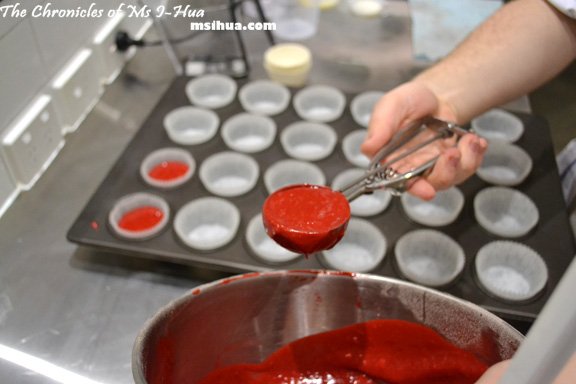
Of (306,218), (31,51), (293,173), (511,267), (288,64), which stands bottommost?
(511,267)

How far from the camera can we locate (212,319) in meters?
0.65

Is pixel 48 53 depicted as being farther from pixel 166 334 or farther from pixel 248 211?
pixel 166 334

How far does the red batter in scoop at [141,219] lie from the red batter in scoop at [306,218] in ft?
1.30

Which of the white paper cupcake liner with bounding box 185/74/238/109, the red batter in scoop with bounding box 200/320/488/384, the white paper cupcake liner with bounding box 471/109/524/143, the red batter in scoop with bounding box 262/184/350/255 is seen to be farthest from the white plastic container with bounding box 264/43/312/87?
the red batter in scoop with bounding box 200/320/488/384

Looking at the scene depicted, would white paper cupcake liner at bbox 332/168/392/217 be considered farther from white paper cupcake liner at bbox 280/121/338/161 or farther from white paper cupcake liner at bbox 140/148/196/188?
white paper cupcake liner at bbox 140/148/196/188

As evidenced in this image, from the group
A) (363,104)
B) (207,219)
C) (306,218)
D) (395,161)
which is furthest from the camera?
(363,104)

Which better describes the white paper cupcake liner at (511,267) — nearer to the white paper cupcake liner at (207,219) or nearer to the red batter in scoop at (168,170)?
the white paper cupcake liner at (207,219)

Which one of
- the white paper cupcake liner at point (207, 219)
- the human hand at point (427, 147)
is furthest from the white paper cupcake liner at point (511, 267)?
the white paper cupcake liner at point (207, 219)

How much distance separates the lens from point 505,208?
1.06m

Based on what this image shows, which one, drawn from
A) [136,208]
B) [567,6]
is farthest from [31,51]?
[567,6]

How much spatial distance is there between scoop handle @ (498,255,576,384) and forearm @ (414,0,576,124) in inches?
31.2

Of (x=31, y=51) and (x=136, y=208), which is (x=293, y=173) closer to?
(x=136, y=208)

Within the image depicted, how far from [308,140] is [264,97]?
0.19 metres

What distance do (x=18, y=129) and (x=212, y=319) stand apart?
0.58 m
